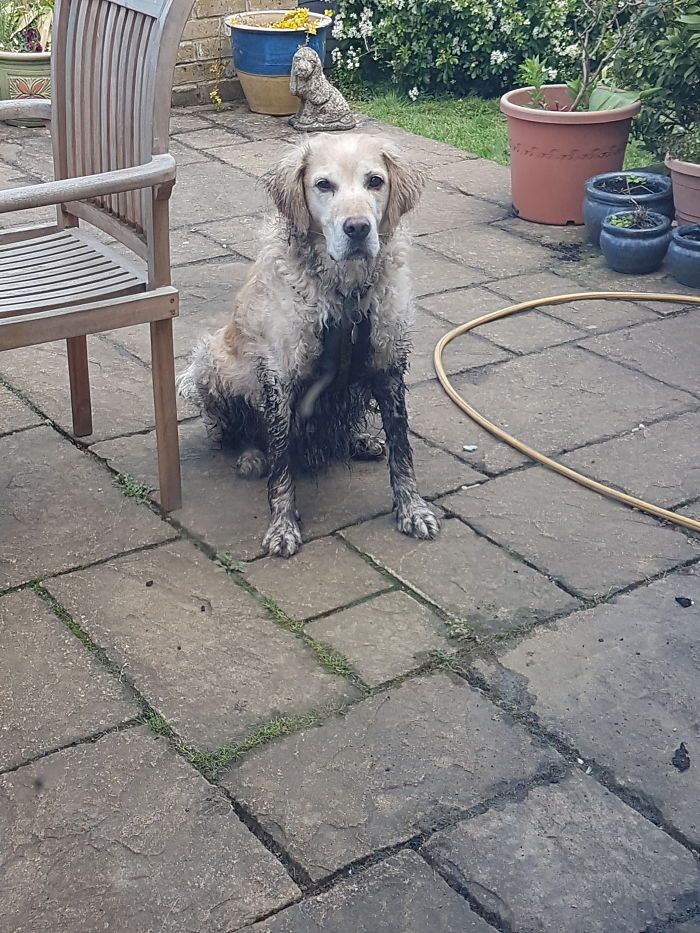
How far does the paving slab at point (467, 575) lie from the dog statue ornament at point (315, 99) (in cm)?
490

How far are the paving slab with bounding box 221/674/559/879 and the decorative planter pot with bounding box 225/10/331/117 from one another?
6145 mm

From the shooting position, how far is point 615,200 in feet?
17.8

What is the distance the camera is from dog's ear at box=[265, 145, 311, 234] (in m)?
3.12

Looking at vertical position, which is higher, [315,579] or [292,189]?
[292,189]

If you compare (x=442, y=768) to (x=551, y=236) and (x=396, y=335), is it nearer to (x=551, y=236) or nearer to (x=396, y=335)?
(x=396, y=335)

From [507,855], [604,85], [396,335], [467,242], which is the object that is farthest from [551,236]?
[507,855]

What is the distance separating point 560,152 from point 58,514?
350cm

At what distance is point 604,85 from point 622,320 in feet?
6.18

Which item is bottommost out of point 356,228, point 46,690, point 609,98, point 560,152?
point 46,690

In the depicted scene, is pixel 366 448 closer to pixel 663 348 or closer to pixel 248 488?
pixel 248 488

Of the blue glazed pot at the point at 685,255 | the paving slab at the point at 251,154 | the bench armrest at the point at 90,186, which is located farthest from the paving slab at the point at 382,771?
the paving slab at the point at 251,154

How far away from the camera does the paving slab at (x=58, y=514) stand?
127 inches

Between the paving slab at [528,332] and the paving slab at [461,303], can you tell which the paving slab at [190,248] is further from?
the paving slab at [528,332]

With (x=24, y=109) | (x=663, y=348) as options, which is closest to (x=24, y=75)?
(x=24, y=109)
